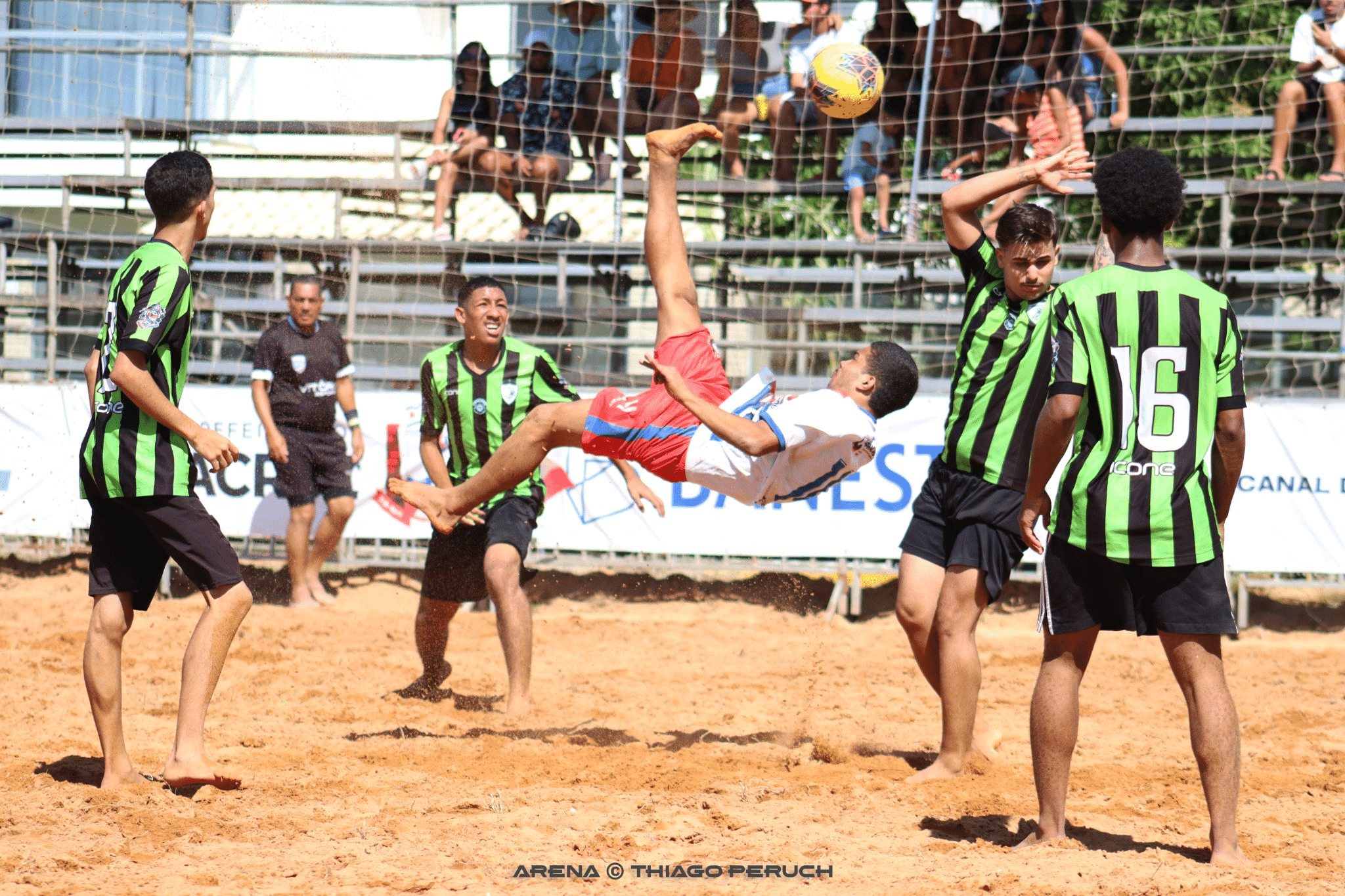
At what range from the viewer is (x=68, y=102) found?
1185cm

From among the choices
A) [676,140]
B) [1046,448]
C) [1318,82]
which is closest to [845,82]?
[676,140]

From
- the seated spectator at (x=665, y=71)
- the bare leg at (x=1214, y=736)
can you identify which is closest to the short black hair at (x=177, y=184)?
the bare leg at (x=1214, y=736)

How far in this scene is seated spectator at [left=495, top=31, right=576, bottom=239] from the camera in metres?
10.8

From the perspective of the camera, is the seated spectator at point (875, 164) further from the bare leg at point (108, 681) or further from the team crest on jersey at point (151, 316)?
the bare leg at point (108, 681)

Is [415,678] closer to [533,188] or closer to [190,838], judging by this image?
[190,838]

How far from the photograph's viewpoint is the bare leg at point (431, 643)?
5.52m

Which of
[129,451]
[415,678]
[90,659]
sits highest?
[129,451]

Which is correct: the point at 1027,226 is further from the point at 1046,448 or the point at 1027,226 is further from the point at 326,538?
the point at 326,538

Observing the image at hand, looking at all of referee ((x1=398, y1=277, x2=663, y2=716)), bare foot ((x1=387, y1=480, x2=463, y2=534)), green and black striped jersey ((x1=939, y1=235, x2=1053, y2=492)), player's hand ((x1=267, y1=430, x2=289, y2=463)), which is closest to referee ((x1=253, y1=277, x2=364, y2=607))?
player's hand ((x1=267, y1=430, x2=289, y2=463))

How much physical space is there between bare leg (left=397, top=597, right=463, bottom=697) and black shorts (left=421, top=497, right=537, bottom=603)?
4 centimetres

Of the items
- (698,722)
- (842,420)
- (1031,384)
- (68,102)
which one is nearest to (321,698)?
(698,722)

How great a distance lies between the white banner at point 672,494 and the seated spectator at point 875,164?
315cm

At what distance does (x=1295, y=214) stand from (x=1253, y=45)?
4.96ft

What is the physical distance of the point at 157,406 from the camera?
376cm
